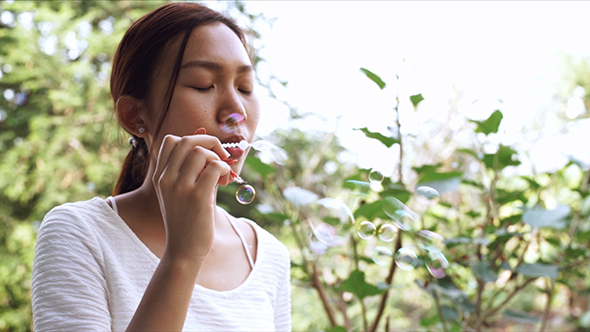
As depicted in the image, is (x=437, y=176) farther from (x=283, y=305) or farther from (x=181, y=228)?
(x=181, y=228)

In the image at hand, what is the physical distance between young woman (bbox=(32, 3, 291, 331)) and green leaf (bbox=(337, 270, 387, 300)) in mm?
156

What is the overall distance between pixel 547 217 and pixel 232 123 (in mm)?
835

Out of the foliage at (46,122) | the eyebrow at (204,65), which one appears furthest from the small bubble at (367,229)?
the foliage at (46,122)

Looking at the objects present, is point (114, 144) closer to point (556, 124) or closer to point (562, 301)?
point (556, 124)

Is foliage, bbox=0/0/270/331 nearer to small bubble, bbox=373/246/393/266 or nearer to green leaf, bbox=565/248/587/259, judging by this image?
small bubble, bbox=373/246/393/266

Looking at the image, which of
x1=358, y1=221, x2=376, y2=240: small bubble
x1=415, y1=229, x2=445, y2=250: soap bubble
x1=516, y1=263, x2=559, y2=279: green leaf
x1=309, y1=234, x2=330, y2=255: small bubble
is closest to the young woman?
x1=309, y1=234, x2=330, y2=255: small bubble

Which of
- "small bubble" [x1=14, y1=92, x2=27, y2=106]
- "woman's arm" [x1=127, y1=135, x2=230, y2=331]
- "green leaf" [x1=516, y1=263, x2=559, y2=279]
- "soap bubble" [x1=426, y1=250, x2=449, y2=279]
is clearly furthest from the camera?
"small bubble" [x1=14, y1=92, x2=27, y2=106]

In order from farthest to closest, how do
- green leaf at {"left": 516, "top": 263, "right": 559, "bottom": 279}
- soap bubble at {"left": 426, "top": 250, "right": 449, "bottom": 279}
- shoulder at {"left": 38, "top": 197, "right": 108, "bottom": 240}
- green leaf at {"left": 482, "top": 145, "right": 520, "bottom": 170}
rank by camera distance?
green leaf at {"left": 482, "top": 145, "right": 520, "bottom": 170} < green leaf at {"left": 516, "top": 263, "right": 559, "bottom": 279} < soap bubble at {"left": 426, "top": 250, "right": 449, "bottom": 279} < shoulder at {"left": 38, "top": 197, "right": 108, "bottom": 240}

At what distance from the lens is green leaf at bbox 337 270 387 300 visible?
100 cm

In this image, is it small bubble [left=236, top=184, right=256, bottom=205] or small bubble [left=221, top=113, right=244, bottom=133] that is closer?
small bubble [left=221, top=113, right=244, bottom=133]

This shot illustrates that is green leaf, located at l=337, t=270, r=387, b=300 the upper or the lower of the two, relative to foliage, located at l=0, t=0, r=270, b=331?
upper

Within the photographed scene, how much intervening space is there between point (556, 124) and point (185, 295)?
3.44 m

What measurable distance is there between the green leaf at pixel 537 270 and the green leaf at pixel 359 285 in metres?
0.38

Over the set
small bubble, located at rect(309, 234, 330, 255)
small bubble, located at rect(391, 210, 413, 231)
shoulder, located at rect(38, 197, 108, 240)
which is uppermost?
small bubble, located at rect(391, 210, 413, 231)
